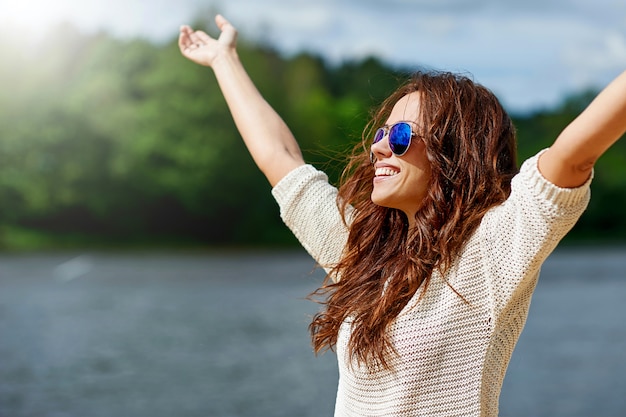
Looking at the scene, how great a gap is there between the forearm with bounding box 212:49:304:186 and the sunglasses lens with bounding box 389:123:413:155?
0.81ft

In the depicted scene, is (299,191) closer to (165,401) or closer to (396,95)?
(396,95)

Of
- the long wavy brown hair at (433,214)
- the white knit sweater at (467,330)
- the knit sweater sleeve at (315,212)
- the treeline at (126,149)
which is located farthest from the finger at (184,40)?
the treeline at (126,149)

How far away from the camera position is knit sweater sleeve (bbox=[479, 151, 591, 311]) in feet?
3.85

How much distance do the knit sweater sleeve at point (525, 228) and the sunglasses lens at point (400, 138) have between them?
A: 18 cm

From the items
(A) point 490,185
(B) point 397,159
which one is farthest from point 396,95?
(A) point 490,185

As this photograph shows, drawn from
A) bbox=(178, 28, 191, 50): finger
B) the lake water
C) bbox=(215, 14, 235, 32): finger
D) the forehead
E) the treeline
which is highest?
Result: bbox=(215, 14, 235, 32): finger

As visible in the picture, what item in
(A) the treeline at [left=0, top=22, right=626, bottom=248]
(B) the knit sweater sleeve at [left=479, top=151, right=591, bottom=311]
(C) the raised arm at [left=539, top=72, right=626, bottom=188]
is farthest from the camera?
(A) the treeline at [left=0, top=22, right=626, bottom=248]

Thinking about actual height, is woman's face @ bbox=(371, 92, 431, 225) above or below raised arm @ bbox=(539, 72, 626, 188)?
below

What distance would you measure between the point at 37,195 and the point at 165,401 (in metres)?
22.3

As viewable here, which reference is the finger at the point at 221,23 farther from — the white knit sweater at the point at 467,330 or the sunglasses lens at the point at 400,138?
the white knit sweater at the point at 467,330

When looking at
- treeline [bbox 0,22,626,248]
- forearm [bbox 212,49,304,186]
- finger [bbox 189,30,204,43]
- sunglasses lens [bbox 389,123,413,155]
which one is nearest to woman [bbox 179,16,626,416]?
sunglasses lens [bbox 389,123,413,155]

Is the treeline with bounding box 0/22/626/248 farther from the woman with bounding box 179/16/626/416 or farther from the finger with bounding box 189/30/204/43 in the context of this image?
the woman with bounding box 179/16/626/416

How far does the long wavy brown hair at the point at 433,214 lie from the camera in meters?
1.34

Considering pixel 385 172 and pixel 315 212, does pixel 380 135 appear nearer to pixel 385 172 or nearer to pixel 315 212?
pixel 385 172
